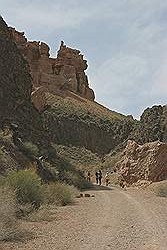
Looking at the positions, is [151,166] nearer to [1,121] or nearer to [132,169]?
[132,169]

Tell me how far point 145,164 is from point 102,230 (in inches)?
1151

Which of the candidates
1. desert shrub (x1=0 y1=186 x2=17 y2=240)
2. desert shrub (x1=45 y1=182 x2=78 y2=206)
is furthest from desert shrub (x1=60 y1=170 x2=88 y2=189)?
desert shrub (x1=0 y1=186 x2=17 y2=240)

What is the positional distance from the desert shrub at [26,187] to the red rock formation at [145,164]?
2339cm

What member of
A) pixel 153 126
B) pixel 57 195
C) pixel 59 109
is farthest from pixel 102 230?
pixel 59 109

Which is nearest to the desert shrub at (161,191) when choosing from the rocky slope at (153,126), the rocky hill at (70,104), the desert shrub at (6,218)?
the rocky slope at (153,126)

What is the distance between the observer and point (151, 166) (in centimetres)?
4200

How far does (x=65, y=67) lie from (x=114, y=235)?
9026 centimetres

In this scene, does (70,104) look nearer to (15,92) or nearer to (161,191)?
(15,92)

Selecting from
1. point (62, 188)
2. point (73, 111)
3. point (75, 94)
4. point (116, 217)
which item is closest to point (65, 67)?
point (75, 94)

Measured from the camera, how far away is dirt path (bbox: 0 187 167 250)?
11.6 metres

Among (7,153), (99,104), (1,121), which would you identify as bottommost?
(7,153)

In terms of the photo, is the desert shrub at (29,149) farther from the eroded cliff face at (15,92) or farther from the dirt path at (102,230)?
the dirt path at (102,230)

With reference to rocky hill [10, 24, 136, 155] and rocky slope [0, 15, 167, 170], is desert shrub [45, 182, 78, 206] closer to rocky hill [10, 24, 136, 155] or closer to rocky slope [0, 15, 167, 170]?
rocky slope [0, 15, 167, 170]

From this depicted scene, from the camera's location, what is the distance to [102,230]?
13.9 metres
